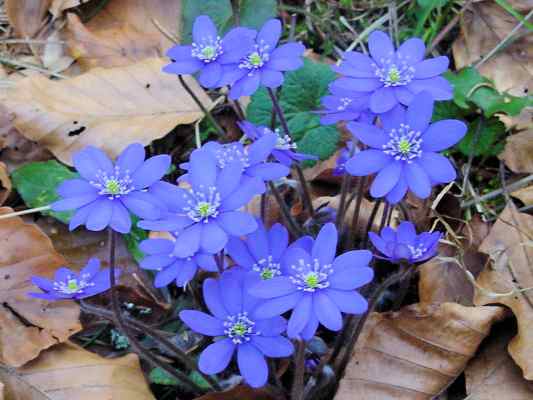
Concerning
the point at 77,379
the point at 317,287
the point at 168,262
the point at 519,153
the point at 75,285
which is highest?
the point at 317,287

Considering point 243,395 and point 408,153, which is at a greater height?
point 408,153

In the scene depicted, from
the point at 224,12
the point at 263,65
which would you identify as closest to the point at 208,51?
the point at 263,65

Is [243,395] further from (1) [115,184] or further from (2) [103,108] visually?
(2) [103,108]

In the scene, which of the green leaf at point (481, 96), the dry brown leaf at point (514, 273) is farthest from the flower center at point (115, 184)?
the green leaf at point (481, 96)

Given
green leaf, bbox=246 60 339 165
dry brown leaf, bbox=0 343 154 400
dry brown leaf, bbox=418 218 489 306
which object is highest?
green leaf, bbox=246 60 339 165

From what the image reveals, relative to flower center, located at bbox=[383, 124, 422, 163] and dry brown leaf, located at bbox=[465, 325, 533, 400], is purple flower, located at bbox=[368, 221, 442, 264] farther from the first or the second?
dry brown leaf, located at bbox=[465, 325, 533, 400]

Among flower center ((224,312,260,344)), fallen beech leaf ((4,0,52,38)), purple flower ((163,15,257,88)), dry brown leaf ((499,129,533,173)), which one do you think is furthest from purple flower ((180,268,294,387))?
fallen beech leaf ((4,0,52,38))

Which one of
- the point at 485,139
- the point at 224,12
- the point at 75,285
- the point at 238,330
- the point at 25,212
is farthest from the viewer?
the point at 224,12
